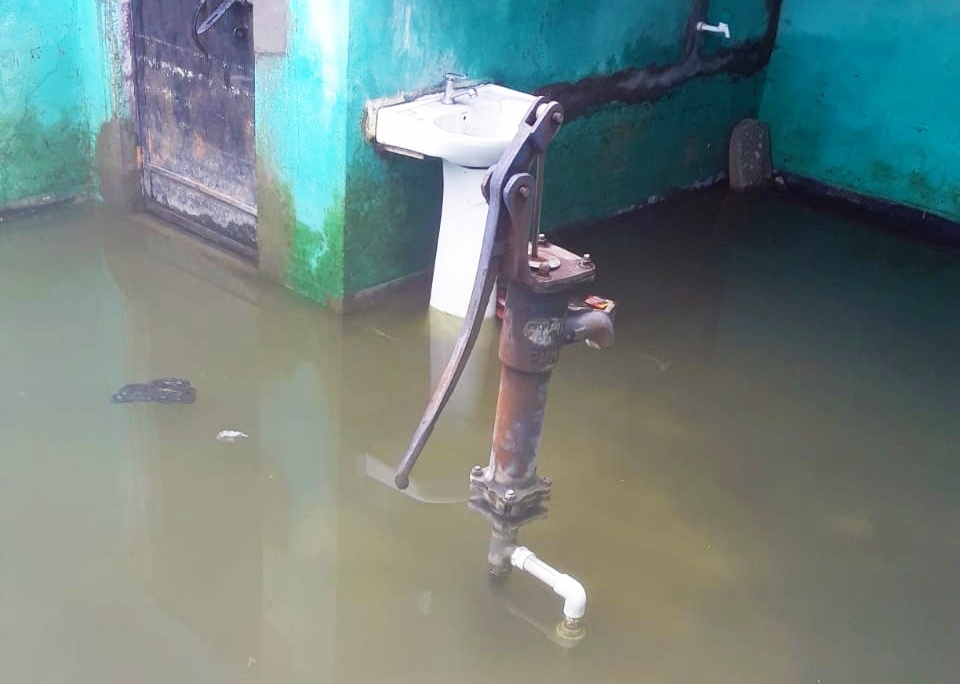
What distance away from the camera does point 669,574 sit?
2.48m

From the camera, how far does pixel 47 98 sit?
399 cm

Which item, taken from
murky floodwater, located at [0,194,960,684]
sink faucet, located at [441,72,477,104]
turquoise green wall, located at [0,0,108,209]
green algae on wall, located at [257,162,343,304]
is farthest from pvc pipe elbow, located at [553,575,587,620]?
turquoise green wall, located at [0,0,108,209]

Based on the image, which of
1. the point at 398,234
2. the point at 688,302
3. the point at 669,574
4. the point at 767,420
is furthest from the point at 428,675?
the point at 688,302

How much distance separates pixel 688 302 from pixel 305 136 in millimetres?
1667

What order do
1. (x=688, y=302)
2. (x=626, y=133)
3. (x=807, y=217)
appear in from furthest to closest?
(x=807, y=217) < (x=626, y=133) < (x=688, y=302)

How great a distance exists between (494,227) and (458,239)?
1.59 metres

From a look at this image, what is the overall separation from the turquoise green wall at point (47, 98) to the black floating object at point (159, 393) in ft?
5.16

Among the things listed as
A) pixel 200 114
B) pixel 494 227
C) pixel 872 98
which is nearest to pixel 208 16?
pixel 200 114

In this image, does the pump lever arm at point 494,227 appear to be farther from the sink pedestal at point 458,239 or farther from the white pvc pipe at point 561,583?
the sink pedestal at point 458,239

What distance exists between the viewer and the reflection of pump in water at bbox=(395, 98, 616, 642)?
74.5 inches

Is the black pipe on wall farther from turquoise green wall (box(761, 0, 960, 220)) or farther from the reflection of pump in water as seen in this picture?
the reflection of pump in water

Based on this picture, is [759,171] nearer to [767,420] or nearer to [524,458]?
[767,420]

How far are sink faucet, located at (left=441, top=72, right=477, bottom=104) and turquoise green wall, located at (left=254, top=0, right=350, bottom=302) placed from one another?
405 millimetres

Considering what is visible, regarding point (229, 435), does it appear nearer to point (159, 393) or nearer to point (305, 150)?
point (159, 393)
